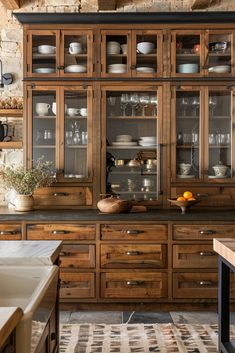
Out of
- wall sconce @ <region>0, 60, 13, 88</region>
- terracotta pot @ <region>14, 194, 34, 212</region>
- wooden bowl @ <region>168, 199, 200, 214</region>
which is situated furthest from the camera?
wall sconce @ <region>0, 60, 13, 88</region>

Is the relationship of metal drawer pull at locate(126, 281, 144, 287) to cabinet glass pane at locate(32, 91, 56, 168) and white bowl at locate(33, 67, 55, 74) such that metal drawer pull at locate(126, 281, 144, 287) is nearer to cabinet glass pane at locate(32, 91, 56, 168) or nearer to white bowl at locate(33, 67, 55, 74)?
cabinet glass pane at locate(32, 91, 56, 168)

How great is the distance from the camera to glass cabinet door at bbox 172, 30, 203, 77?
4.14m

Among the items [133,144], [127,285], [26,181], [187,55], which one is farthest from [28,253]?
[187,55]

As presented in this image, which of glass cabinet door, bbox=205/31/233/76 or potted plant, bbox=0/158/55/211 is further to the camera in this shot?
glass cabinet door, bbox=205/31/233/76

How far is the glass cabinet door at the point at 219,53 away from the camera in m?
4.14

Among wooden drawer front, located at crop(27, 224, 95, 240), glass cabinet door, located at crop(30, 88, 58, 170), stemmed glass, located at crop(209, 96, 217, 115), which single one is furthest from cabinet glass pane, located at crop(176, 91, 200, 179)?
glass cabinet door, located at crop(30, 88, 58, 170)

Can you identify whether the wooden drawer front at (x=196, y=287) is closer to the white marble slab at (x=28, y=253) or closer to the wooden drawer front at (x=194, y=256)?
the wooden drawer front at (x=194, y=256)

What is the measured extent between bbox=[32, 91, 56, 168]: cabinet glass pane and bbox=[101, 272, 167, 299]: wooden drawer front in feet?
3.91

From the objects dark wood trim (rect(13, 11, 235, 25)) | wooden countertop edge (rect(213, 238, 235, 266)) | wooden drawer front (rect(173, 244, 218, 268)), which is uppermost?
dark wood trim (rect(13, 11, 235, 25))

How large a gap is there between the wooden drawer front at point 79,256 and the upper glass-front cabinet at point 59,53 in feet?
5.16

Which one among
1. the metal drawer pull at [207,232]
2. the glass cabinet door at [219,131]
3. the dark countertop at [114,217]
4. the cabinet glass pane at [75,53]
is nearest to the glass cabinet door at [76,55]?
the cabinet glass pane at [75,53]

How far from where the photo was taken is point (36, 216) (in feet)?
12.5

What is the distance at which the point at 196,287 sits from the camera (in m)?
3.81

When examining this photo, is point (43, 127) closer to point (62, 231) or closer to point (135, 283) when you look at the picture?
point (62, 231)
